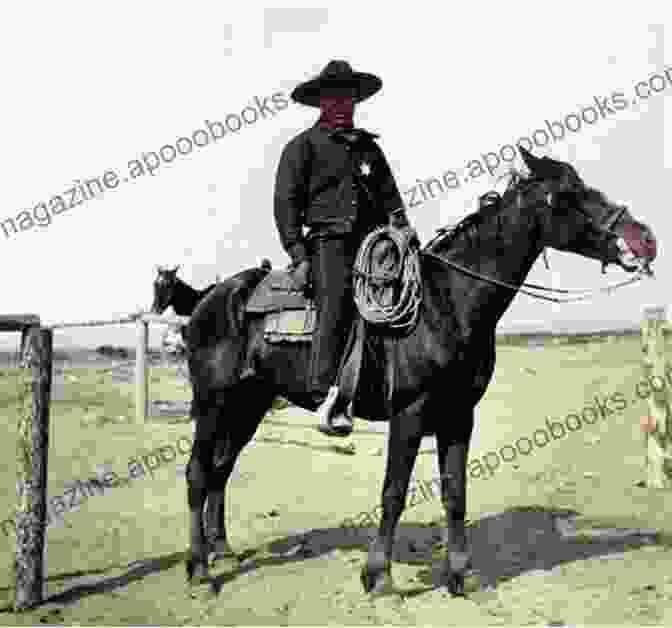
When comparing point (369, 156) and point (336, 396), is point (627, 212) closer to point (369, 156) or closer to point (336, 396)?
point (369, 156)

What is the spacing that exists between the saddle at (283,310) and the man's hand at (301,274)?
3.6 inches

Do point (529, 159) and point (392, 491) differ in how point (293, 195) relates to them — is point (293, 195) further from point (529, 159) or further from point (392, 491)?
point (392, 491)

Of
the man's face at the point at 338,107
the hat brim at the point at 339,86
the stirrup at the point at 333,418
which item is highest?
the hat brim at the point at 339,86

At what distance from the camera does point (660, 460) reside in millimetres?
9430

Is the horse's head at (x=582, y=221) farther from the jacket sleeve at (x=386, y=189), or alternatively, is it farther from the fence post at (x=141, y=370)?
the fence post at (x=141, y=370)

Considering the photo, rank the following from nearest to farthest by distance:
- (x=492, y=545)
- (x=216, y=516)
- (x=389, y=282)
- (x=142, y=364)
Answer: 1. (x=389, y=282)
2. (x=216, y=516)
3. (x=492, y=545)
4. (x=142, y=364)

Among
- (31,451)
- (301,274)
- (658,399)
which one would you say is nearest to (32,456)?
(31,451)

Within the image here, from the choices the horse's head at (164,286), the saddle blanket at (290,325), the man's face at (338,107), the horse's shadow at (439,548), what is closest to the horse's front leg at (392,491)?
the horse's shadow at (439,548)

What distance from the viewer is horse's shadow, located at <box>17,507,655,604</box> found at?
6453 mm

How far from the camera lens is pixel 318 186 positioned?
6203mm

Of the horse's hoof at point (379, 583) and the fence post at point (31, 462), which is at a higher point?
the fence post at point (31, 462)

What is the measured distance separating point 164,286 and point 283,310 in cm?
167

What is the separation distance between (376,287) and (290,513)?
4063 mm

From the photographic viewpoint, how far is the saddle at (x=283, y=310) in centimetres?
625
